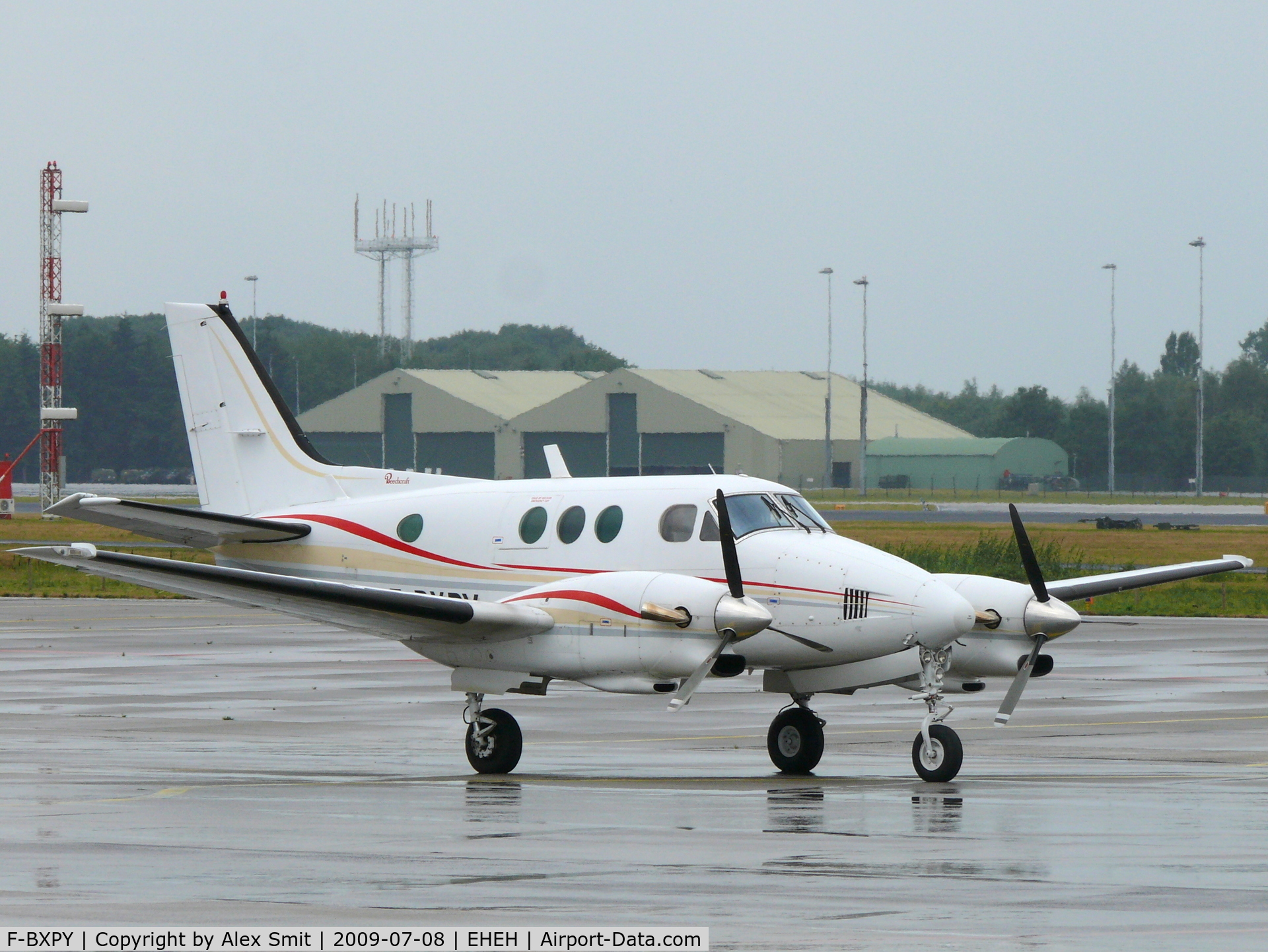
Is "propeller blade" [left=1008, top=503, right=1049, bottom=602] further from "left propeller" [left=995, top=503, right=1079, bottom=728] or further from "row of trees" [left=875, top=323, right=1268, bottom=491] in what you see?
"row of trees" [left=875, top=323, right=1268, bottom=491]

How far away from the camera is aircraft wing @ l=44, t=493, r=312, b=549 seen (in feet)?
61.5

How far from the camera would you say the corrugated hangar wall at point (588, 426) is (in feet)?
409

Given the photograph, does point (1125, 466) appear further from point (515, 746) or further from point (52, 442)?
point (515, 746)

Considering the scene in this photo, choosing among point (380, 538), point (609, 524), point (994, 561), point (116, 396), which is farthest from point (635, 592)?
point (116, 396)

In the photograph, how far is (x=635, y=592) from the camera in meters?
17.1

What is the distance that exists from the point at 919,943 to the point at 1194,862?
11.5 ft

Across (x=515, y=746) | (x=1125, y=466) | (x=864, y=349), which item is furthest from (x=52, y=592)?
(x=1125, y=466)

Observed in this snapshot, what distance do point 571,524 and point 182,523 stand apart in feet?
14.7

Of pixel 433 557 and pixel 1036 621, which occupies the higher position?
pixel 433 557

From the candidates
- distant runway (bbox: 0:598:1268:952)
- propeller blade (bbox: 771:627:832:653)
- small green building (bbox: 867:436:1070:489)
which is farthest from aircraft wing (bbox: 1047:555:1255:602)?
small green building (bbox: 867:436:1070:489)

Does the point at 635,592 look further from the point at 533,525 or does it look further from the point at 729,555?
the point at 533,525

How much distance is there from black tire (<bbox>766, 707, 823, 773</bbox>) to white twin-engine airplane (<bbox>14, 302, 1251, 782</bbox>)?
2 cm

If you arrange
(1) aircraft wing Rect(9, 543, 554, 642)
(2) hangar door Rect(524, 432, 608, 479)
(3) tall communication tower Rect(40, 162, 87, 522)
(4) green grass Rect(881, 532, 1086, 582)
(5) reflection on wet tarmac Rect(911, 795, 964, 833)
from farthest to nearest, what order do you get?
(2) hangar door Rect(524, 432, 608, 479)
(3) tall communication tower Rect(40, 162, 87, 522)
(4) green grass Rect(881, 532, 1086, 582)
(1) aircraft wing Rect(9, 543, 554, 642)
(5) reflection on wet tarmac Rect(911, 795, 964, 833)

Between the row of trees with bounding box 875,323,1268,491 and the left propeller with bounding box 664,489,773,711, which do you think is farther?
the row of trees with bounding box 875,323,1268,491
